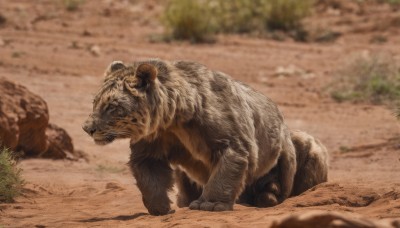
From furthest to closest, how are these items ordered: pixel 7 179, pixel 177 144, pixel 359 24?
1. pixel 359 24
2. pixel 7 179
3. pixel 177 144

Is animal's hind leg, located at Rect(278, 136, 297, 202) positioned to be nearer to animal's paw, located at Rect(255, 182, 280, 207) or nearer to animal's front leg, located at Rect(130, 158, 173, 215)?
animal's paw, located at Rect(255, 182, 280, 207)

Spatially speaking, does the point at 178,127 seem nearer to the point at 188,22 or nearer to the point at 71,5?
the point at 188,22

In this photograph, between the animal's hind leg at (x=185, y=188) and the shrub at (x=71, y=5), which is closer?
the animal's hind leg at (x=185, y=188)

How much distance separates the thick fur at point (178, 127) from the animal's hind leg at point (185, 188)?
1.83 feet

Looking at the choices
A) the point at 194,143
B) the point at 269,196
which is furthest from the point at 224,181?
the point at 269,196

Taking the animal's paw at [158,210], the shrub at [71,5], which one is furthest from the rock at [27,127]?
the shrub at [71,5]

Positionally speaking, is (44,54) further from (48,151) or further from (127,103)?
(127,103)

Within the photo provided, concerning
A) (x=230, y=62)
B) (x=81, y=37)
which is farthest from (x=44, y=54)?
(x=230, y=62)

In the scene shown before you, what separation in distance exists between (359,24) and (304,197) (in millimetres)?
15732

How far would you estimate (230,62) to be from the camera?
19828 mm

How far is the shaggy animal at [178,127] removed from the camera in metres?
7.57

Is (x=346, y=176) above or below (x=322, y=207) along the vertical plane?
below

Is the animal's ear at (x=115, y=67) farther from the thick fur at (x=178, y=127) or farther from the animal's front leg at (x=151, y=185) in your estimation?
the animal's front leg at (x=151, y=185)

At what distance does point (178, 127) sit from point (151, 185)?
0.60 metres
